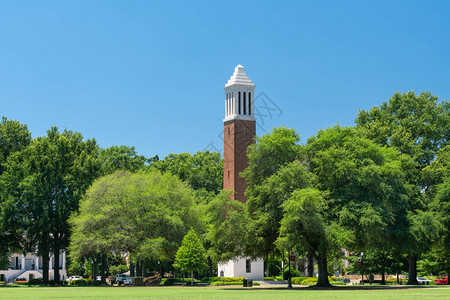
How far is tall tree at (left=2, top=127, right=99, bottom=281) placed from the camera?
66.2 metres

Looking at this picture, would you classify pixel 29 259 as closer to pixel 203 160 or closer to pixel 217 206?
pixel 203 160

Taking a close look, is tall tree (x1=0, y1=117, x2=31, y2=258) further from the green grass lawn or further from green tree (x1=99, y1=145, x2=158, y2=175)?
the green grass lawn

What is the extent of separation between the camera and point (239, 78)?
76.9 m

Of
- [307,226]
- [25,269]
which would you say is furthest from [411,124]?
[25,269]

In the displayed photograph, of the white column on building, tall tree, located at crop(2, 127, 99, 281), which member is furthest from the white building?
the white column on building

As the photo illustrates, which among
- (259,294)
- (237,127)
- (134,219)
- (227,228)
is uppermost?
(237,127)

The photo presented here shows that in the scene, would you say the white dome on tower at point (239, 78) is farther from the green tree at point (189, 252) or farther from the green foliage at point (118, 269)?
the green foliage at point (118, 269)

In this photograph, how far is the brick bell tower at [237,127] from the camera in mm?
72688

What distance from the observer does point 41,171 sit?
6831cm

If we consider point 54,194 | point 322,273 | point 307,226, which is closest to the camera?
point 307,226

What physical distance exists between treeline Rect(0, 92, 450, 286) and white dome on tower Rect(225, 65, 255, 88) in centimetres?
1560

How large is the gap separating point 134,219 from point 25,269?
5056 cm

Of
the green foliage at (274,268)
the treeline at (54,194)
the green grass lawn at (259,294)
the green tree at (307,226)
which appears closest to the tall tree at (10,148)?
the treeline at (54,194)

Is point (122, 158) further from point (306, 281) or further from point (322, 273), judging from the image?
point (322, 273)
